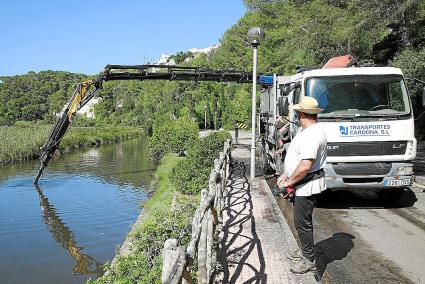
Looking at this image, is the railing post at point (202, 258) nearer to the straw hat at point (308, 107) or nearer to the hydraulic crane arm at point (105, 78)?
the straw hat at point (308, 107)

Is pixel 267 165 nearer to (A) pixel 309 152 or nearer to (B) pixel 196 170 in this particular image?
(B) pixel 196 170

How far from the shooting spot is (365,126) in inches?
314

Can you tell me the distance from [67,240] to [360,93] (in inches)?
344

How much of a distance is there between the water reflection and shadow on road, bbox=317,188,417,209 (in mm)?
5417

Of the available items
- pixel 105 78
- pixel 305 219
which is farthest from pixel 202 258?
pixel 105 78

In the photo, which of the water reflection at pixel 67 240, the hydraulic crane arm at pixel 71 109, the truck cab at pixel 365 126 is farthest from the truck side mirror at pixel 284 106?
the hydraulic crane arm at pixel 71 109

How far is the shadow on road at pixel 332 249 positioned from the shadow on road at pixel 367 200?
7.34 ft

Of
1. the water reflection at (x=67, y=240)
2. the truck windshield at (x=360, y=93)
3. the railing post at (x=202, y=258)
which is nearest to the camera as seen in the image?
the railing post at (x=202, y=258)

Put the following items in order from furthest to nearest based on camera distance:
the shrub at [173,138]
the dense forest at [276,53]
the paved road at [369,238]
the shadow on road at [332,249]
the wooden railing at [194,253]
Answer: the shrub at [173,138] < the dense forest at [276,53] < the shadow on road at [332,249] < the paved road at [369,238] < the wooden railing at [194,253]

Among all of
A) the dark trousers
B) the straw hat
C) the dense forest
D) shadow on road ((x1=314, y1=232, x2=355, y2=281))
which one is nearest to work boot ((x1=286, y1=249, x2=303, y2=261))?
shadow on road ((x1=314, y1=232, x2=355, y2=281))

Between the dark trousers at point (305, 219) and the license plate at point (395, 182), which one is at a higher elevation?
the dark trousers at point (305, 219)

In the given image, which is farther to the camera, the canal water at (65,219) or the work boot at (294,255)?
the canal water at (65,219)

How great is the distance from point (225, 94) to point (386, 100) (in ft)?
156

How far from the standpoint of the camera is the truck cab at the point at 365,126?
316 inches
